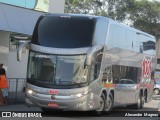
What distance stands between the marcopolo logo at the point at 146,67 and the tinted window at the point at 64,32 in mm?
8129

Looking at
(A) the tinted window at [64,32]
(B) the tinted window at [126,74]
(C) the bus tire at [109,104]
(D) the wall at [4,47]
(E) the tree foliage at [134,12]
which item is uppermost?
(E) the tree foliage at [134,12]

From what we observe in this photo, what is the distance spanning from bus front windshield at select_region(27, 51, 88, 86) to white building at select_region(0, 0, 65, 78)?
732cm

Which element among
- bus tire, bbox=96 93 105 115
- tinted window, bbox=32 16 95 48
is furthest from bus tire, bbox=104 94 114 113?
tinted window, bbox=32 16 95 48

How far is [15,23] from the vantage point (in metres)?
25.2

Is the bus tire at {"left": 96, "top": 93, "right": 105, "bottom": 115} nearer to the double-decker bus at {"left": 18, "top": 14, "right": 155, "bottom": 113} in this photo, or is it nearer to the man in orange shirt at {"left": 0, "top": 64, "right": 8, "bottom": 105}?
the double-decker bus at {"left": 18, "top": 14, "right": 155, "bottom": 113}

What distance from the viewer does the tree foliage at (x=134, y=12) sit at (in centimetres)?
6688

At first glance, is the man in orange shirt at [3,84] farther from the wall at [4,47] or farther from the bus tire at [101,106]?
the bus tire at [101,106]

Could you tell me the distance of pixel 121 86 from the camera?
20.4 metres

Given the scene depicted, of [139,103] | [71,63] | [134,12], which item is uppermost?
[134,12]

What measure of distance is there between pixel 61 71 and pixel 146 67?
9.77 m

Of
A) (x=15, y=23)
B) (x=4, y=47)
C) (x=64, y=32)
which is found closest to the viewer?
(x=64, y=32)

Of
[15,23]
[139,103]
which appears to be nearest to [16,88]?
[15,23]

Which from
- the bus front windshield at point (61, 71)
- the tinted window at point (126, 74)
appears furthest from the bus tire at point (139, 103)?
the bus front windshield at point (61, 71)

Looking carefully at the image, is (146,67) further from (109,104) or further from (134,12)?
(134,12)
